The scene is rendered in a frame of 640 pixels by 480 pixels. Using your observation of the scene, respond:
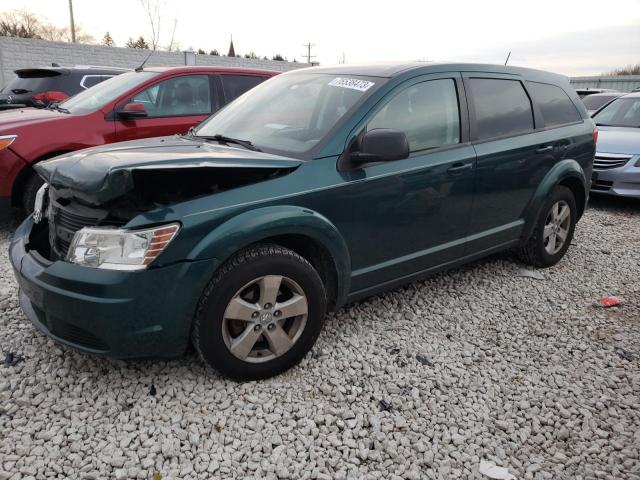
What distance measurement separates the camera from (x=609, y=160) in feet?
23.4

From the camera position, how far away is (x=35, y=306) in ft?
8.93

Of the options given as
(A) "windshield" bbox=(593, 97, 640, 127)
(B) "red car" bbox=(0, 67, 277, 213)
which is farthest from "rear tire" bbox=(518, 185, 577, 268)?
(A) "windshield" bbox=(593, 97, 640, 127)

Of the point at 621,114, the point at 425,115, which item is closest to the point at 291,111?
the point at 425,115

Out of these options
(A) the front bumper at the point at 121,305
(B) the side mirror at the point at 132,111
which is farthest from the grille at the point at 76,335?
(B) the side mirror at the point at 132,111

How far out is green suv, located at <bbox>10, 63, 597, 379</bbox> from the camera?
238 centimetres

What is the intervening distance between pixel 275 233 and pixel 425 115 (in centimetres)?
149

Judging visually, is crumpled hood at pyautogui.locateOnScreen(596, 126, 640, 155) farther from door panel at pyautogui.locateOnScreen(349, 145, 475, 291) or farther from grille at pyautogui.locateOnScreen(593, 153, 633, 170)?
door panel at pyautogui.locateOnScreen(349, 145, 475, 291)

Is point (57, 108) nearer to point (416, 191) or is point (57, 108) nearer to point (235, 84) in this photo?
point (235, 84)

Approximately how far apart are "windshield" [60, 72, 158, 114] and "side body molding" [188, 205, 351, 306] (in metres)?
3.60

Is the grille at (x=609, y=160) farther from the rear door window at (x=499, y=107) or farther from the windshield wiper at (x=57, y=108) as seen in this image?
the windshield wiper at (x=57, y=108)

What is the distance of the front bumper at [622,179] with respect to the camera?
22.6ft

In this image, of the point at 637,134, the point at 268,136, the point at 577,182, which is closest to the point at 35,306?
the point at 268,136

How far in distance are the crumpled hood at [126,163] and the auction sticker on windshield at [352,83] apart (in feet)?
2.49

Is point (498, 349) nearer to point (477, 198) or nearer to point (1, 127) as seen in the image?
point (477, 198)
